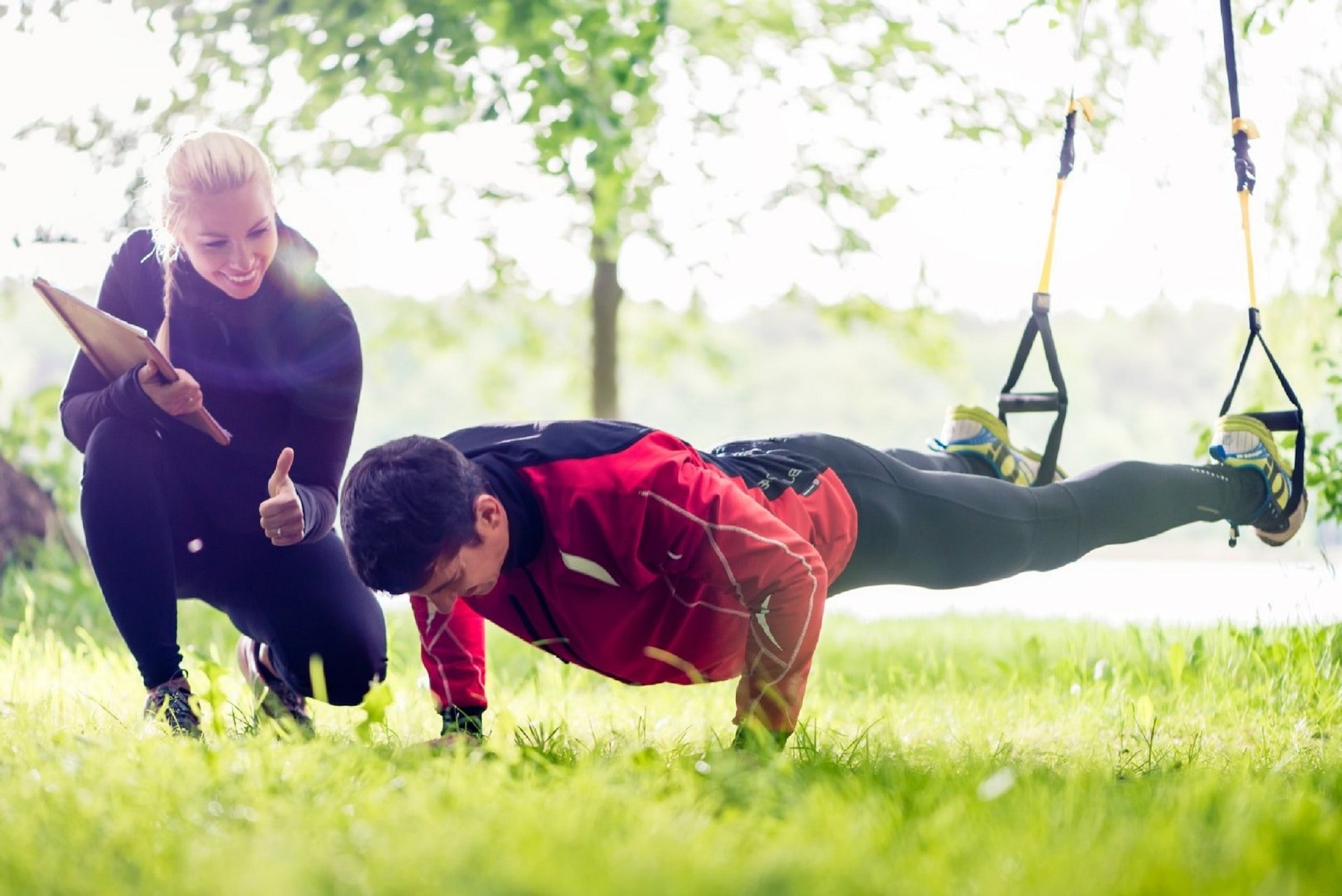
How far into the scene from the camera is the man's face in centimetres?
245

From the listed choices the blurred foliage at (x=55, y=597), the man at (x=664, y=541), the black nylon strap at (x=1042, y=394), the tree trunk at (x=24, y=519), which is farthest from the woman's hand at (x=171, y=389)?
the tree trunk at (x=24, y=519)

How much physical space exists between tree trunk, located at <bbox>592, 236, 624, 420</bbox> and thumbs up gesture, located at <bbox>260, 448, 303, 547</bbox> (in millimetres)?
5340

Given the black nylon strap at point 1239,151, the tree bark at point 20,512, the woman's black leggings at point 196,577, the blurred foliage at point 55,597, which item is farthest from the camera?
the tree bark at point 20,512

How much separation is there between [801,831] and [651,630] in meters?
1.06

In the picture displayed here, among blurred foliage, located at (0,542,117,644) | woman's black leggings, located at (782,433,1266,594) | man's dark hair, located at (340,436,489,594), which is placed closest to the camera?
man's dark hair, located at (340,436,489,594)

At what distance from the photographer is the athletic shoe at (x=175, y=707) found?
2840 millimetres

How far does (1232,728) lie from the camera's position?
342cm

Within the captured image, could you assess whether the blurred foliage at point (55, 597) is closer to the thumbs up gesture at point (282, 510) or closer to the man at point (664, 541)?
the thumbs up gesture at point (282, 510)

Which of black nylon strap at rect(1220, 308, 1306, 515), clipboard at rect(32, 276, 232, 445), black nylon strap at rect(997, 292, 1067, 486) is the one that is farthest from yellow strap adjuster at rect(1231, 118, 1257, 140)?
clipboard at rect(32, 276, 232, 445)

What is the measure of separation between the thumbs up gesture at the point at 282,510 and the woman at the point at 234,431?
15 millimetres

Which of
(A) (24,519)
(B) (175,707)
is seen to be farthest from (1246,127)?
(A) (24,519)

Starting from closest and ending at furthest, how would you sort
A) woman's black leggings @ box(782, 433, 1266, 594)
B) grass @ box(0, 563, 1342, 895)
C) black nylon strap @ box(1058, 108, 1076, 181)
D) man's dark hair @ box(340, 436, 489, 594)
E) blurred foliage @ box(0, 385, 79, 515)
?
grass @ box(0, 563, 1342, 895) < man's dark hair @ box(340, 436, 489, 594) < woman's black leggings @ box(782, 433, 1266, 594) < black nylon strap @ box(1058, 108, 1076, 181) < blurred foliage @ box(0, 385, 79, 515)

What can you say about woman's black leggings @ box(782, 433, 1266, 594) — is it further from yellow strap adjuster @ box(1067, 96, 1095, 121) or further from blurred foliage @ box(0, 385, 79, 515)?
blurred foliage @ box(0, 385, 79, 515)

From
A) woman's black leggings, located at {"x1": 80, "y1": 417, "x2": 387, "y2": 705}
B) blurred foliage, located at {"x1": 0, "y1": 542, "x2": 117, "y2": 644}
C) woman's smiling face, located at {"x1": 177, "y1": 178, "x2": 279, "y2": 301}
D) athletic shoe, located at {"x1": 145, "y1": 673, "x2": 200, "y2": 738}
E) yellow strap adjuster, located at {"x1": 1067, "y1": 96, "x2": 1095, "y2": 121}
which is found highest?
yellow strap adjuster, located at {"x1": 1067, "y1": 96, "x2": 1095, "y2": 121}
